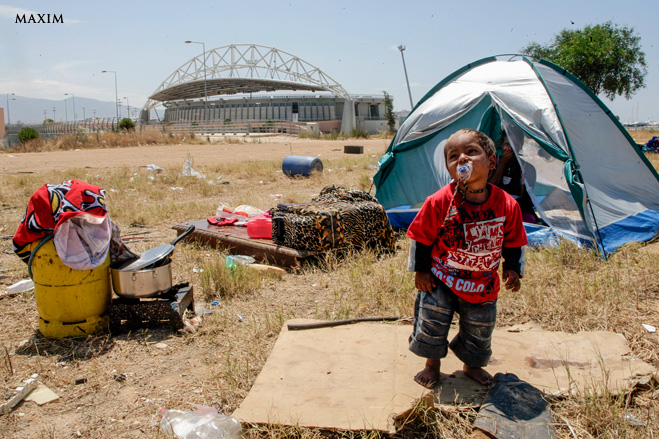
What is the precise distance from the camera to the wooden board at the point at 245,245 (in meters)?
4.98

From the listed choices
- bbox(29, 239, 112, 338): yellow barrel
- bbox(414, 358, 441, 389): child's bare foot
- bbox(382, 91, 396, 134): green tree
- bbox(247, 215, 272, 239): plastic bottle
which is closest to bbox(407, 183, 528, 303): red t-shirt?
bbox(414, 358, 441, 389): child's bare foot

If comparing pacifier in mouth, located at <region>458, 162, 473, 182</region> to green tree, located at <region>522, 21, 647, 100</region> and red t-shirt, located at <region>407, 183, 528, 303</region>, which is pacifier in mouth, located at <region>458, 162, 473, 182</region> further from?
green tree, located at <region>522, 21, 647, 100</region>

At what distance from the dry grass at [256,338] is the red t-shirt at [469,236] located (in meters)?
0.60

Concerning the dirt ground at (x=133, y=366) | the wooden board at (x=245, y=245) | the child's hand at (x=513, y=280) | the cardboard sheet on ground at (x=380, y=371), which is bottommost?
the dirt ground at (x=133, y=366)

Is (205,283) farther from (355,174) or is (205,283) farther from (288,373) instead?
(355,174)

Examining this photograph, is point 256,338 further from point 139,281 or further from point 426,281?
point 426,281

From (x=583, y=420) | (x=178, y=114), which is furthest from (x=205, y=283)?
(x=178, y=114)

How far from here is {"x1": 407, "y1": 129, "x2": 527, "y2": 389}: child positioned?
7.79 ft

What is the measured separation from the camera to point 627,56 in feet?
96.6

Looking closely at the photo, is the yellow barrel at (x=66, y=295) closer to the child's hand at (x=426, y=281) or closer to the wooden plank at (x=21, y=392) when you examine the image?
the wooden plank at (x=21, y=392)

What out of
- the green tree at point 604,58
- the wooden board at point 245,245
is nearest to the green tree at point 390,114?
the green tree at point 604,58

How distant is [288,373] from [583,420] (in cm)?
143

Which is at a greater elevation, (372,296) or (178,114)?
(178,114)

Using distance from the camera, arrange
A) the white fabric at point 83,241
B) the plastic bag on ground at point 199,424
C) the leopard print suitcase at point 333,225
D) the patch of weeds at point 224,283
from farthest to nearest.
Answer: the leopard print suitcase at point 333,225 → the patch of weeds at point 224,283 → the white fabric at point 83,241 → the plastic bag on ground at point 199,424
